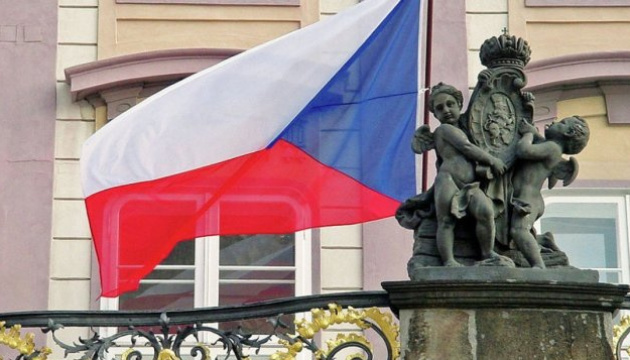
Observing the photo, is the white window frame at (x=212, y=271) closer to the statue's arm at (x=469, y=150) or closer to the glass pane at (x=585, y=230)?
the glass pane at (x=585, y=230)

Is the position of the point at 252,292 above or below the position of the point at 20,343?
above

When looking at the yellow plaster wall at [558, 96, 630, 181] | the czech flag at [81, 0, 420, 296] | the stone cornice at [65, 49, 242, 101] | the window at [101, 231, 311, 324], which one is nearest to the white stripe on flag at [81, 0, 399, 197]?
the czech flag at [81, 0, 420, 296]

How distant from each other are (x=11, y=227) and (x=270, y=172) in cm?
290

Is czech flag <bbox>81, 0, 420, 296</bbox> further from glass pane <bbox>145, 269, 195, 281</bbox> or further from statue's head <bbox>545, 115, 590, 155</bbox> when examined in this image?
statue's head <bbox>545, 115, 590, 155</bbox>

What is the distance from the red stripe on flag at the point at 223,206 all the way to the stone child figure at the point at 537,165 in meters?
1.94

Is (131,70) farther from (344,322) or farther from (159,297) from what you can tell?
(344,322)

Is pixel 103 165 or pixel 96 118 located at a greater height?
pixel 96 118

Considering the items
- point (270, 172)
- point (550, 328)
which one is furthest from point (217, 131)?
point (550, 328)

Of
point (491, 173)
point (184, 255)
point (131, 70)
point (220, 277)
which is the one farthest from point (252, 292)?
point (491, 173)

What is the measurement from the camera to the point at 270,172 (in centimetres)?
1134

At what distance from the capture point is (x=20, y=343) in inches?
388

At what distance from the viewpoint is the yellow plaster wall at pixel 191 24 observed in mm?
13680

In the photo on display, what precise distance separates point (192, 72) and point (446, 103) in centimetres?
447

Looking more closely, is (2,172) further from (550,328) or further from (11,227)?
(550,328)
